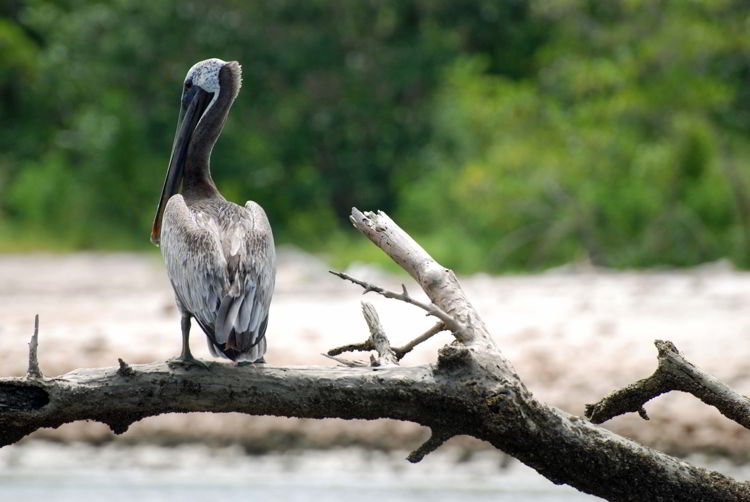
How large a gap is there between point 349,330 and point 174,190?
5.72 metres

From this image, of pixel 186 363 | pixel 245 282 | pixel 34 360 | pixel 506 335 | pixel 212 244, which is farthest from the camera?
pixel 506 335

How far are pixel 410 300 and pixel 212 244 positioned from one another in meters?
0.77

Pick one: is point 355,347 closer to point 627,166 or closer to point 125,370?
point 125,370

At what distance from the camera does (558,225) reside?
563 inches

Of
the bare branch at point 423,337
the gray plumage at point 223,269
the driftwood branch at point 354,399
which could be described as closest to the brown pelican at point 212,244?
the gray plumage at point 223,269

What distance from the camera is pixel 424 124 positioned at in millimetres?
18656

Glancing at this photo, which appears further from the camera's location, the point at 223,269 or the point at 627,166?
the point at 627,166

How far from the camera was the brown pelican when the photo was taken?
3.50 metres

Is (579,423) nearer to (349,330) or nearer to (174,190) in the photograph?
(174,190)

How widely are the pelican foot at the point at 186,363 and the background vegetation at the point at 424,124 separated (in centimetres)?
1098

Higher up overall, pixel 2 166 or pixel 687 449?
pixel 2 166

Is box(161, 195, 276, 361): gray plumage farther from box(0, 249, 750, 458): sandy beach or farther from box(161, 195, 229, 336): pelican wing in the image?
box(0, 249, 750, 458): sandy beach

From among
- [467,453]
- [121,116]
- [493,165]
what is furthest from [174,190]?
[121,116]

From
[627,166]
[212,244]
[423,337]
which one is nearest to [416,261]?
[423,337]
